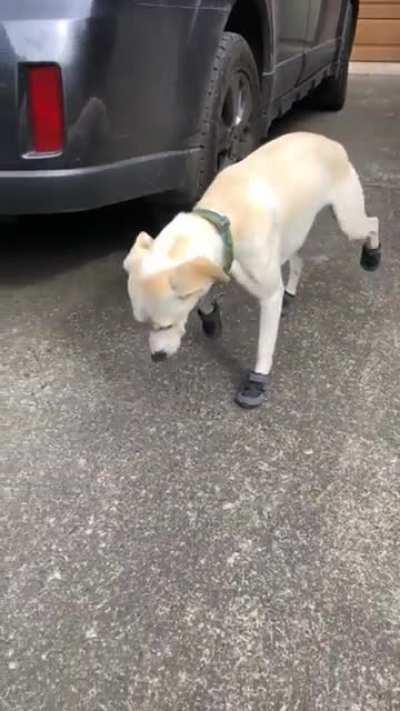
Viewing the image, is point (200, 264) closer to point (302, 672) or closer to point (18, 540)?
point (18, 540)

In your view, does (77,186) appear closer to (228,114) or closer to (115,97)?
(115,97)

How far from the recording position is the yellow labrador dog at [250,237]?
1.90 meters

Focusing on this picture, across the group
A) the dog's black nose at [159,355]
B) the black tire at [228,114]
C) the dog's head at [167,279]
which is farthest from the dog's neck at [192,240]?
the black tire at [228,114]

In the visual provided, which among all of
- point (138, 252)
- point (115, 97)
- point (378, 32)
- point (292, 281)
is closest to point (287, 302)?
point (292, 281)

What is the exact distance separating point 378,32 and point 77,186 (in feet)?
23.0

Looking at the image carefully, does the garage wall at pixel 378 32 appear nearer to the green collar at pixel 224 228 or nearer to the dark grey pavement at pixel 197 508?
the dark grey pavement at pixel 197 508

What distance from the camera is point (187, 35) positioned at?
9.41 feet

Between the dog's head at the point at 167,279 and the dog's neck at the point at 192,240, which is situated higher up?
the dog's neck at the point at 192,240

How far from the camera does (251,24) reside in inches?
→ 144

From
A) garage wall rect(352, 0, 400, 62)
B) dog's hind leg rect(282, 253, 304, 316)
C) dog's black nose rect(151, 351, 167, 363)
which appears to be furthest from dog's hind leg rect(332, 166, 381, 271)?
garage wall rect(352, 0, 400, 62)

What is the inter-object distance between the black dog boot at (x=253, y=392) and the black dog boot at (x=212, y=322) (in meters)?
0.38

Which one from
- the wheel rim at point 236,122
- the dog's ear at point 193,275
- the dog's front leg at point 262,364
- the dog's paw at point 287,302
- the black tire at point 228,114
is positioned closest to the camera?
the dog's ear at point 193,275

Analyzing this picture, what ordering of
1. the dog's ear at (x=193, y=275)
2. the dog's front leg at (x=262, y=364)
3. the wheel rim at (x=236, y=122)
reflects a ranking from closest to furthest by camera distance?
the dog's ear at (x=193, y=275)
the dog's front leg at (x=262, y=364)
the wheel rim at (x=236, y=122)

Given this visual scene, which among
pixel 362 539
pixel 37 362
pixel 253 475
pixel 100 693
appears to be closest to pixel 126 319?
pixel 37 362
